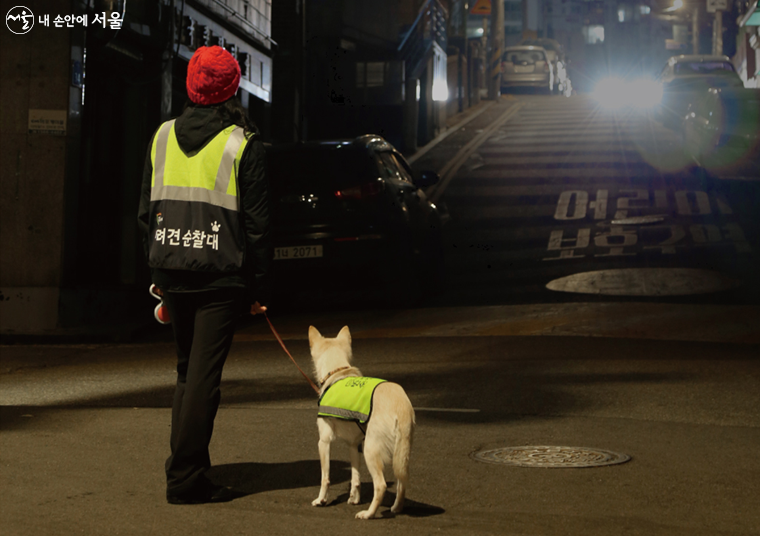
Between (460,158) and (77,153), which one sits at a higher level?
(460,158)

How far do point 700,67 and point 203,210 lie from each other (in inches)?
1359

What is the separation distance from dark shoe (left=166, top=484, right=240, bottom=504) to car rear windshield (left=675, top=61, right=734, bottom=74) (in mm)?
33966

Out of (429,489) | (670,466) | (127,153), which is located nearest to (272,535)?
(429,489)

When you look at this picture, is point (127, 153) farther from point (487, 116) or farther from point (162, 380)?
point (487, 116)

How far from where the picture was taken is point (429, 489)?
462 cm

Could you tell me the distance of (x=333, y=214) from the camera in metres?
11.4

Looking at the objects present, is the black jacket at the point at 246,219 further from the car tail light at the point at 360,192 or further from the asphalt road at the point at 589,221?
the asphalt road at the point at 589,221

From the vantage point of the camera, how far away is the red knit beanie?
440 cm

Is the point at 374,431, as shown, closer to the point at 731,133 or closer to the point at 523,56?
the point at 731,133

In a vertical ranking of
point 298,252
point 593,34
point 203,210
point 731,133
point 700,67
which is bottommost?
point 298,252

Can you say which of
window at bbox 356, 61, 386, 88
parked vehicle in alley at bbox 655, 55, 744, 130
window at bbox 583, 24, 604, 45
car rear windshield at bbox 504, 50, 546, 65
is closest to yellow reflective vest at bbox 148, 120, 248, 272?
parked vehicle in alley at bbox 655, 55, 744, 130

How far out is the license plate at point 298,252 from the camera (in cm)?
1147

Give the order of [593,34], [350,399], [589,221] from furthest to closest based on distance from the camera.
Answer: [593,34], [589,221], [350,399]

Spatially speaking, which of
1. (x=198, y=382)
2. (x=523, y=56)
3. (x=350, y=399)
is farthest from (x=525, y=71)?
(x=350, y=399)
